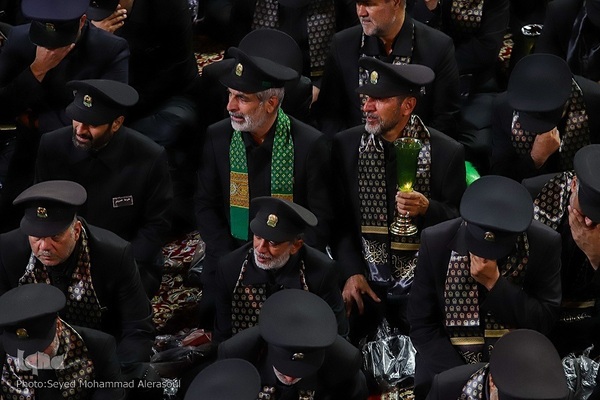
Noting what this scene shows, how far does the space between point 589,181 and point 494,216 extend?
0.42m

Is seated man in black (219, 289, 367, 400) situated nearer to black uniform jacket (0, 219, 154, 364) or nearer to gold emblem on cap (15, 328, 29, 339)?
black uniform jacket (0, 219, 154, 364)

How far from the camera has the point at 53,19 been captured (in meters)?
5.14

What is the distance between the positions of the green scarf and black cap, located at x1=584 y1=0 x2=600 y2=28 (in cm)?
143

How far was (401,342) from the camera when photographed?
5.05m

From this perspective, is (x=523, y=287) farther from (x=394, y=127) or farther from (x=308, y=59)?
A: (x=308, y=59)

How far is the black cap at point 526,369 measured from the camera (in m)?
3.76

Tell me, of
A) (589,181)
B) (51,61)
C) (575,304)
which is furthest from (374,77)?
(51,61)

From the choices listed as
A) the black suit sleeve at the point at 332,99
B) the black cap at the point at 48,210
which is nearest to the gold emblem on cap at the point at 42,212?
the black cap at the point at 48,210

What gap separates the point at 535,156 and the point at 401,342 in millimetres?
915

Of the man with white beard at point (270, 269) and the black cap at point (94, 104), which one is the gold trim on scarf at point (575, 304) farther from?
the black cap at point (94, 104)

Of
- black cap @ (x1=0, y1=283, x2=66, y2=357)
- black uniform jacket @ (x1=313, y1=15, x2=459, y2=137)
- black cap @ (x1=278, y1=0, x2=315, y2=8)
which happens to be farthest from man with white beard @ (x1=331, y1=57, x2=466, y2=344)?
black cap @ (x1=0, y1=283, x2=66, y2=357)

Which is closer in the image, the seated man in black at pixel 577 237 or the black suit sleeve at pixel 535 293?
the black suit sleeve at pixel 535 293

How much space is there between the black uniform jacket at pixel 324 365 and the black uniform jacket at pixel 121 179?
87 centimetres

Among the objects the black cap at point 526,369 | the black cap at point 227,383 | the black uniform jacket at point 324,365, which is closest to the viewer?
the black cap at point 526,369
